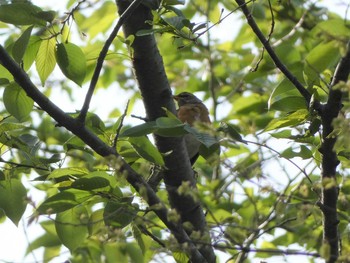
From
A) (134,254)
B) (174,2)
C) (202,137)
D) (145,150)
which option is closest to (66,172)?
(145,150)

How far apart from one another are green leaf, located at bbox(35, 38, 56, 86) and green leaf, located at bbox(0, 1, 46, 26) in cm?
21

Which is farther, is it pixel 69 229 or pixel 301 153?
pixel 69 229

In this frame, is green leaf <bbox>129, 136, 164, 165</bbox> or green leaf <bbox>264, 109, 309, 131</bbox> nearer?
green leaf <bbox>264, 109, 309, 131</bbox>

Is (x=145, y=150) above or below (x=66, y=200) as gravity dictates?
above

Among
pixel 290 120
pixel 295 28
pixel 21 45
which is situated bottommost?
pixel 290 120

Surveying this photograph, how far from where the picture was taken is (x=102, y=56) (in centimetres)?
341

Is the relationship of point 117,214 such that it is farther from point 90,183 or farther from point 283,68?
point 283,68

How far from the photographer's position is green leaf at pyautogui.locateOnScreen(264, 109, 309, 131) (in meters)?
3.36

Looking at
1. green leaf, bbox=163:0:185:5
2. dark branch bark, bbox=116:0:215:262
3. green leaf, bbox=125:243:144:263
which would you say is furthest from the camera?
green leaf, bbox=125:243:144:263

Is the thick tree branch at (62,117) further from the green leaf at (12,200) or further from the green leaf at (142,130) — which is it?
the green leaf at (12,200)

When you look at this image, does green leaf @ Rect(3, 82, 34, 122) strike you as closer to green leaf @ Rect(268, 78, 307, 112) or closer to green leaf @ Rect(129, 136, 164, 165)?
green leaf @ Rect(129, 136, 164, 165)

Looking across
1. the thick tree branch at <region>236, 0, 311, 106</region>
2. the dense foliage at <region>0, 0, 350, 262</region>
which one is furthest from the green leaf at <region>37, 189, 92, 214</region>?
the thick tree branch at <region>236, 0, 311, 106</region>

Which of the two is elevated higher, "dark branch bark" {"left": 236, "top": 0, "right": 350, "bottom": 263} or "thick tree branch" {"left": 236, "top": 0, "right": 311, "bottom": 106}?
"thick tree branch" {"left": 236, "top": 0, "right": 311, "bottom": 106}

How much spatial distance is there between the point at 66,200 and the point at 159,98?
0.84 metres
